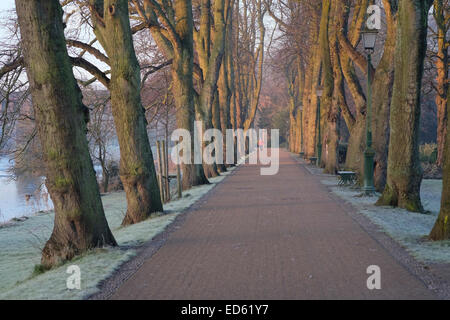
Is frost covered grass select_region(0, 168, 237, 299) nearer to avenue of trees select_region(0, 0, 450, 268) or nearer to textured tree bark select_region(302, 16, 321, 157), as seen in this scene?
avenue of trees select_region(0, 0, 450, 268)

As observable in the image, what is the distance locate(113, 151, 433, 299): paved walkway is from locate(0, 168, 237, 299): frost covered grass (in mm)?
467

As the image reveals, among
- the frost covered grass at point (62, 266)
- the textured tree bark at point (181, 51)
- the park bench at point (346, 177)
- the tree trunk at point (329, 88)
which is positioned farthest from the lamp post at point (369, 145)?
the tree trunk at point (329, 88)

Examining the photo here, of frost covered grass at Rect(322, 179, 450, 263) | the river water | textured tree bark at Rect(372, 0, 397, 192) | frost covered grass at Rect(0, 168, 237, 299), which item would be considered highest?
textured tree bark at Rect(372, 0, 397, 192)

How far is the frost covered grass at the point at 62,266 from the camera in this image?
6215 millimetres

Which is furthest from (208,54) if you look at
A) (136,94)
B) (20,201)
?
(20,201)

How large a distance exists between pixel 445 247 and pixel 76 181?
5.66 m

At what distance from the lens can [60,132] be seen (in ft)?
26.8

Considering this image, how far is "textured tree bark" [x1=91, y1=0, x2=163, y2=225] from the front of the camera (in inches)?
447

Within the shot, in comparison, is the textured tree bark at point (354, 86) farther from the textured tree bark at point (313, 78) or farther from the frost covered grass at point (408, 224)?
the textured tree bark at point (313, 78)

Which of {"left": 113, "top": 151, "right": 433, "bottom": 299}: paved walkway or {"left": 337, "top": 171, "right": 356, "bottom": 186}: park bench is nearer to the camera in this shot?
{"left": 113, "top": 151, "right": 433, "bottom": 299}: paved walkway

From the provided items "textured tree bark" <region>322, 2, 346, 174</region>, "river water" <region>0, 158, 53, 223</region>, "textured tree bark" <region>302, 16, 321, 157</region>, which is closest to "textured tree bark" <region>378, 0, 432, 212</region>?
"textured tree bark" <region>322, 2, 346, 174</region>

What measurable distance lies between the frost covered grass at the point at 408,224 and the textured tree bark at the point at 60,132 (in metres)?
4.84

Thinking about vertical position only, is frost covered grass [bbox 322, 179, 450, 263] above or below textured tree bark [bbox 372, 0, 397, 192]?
below
